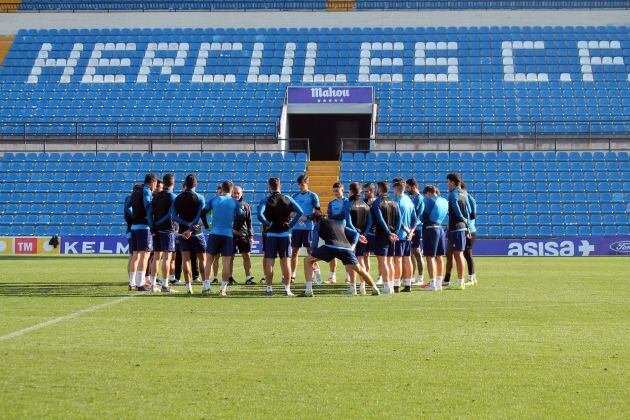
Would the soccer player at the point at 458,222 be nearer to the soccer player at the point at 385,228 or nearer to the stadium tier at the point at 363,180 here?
the soccer player at the point at 385,228

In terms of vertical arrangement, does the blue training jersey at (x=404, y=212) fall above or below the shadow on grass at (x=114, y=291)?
above

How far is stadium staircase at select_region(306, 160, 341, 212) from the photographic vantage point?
34628mm

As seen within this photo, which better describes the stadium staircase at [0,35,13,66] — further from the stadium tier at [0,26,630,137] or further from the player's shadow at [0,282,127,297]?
the player's shadow at [0,282,127,297]

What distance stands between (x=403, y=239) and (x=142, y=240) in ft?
14.4

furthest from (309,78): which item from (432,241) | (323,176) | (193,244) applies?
(193,244)

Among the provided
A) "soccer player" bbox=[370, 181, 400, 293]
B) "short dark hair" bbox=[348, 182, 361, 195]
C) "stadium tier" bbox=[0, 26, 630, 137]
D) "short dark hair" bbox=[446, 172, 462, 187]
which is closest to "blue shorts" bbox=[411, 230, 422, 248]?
"short dark hair" bbox=[446, 172, 462, 187]

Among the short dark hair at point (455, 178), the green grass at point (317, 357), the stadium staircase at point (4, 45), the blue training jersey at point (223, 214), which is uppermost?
the stadium staircase at point (4, 45)

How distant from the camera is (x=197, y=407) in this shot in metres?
5.77

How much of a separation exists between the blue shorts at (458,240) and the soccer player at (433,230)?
217mm

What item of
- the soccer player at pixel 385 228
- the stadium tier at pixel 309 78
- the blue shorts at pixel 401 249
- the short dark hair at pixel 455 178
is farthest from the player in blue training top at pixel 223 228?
the stadium tier at pixel 309 78

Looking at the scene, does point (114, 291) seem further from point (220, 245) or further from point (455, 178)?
point (455, 178)

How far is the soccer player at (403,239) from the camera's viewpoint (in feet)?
49.2

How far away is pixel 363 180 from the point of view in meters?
35.0

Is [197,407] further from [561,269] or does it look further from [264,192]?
[264,192]
